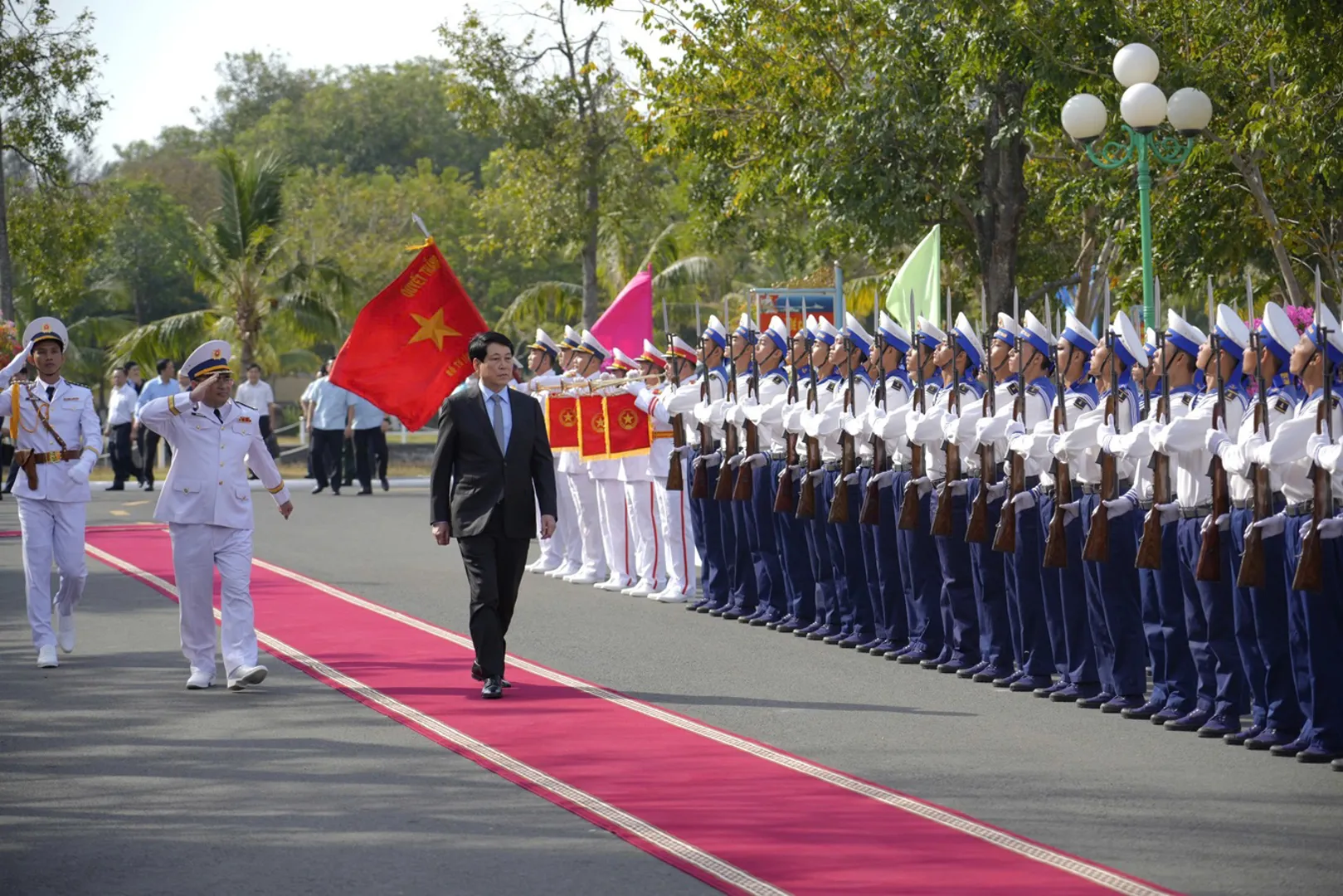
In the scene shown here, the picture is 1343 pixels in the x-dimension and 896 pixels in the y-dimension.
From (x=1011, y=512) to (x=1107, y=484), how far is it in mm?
745

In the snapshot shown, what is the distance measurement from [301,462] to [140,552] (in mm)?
16470

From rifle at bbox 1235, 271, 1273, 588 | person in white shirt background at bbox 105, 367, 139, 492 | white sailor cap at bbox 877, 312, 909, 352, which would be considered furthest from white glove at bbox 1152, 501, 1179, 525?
person in white shirt background at bbox 105, 367, 139, 492

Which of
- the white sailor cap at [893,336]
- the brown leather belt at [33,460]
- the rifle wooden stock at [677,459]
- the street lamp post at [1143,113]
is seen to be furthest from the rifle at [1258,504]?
the brown leather belt at [33,460]

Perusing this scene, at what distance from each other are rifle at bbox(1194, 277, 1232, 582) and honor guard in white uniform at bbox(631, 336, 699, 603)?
518 cm

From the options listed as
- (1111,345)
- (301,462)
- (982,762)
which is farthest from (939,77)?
(301,462)

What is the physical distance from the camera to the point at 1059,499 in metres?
9.32

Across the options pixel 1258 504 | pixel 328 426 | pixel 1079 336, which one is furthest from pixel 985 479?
pixel 328 426

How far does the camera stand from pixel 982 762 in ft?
26.1

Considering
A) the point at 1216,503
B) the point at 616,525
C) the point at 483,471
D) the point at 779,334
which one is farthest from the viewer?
the point at 616,525

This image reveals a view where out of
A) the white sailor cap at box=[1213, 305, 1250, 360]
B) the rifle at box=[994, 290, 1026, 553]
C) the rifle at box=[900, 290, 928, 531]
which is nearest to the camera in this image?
the white sailor cap at box=[1213, 305, 1250, 360]

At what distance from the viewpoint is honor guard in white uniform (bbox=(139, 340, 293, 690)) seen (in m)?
10.0

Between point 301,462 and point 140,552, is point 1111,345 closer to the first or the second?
point 140,552

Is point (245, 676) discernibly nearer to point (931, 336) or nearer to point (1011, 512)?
point (1011, 512)

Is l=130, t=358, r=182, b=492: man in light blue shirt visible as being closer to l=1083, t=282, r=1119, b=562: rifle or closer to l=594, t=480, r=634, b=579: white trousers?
l=594, t=480, r=634, b=579: white trousers
